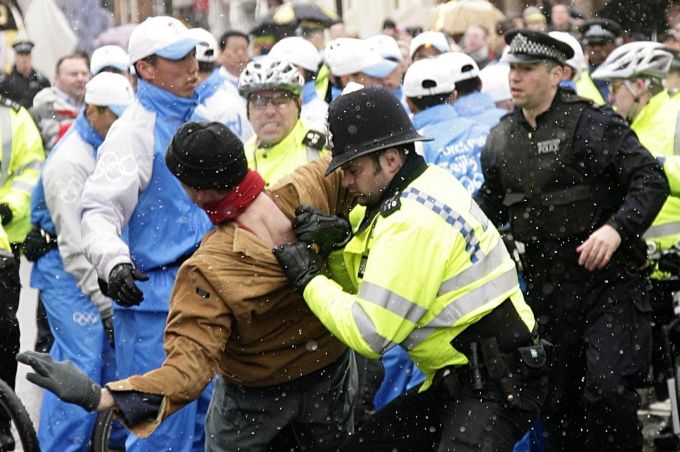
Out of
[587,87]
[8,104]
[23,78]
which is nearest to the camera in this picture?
[8,104]

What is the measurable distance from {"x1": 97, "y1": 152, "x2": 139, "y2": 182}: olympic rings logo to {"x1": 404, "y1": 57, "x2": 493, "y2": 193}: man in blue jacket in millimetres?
1907

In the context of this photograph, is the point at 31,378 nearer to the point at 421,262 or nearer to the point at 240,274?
the point at 240,274

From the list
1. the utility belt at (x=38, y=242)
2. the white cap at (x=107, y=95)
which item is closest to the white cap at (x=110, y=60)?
the white cap at (x=107, y=95)

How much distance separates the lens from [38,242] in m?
9.07

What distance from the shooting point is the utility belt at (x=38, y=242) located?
29.8 feet

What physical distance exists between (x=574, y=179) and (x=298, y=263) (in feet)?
7.90

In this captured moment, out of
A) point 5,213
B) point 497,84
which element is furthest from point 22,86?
point 5,213

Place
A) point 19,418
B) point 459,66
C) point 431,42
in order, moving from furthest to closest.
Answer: point 431,42 < point 459,66 < point 19,418

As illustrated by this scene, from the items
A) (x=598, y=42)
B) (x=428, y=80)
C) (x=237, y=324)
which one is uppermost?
(x=237, y=324)

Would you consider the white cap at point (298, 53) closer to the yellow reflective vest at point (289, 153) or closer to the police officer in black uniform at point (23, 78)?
the yellow reflective vest at point (289, 153)

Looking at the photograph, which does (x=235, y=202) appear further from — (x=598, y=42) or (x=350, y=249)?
(x=598, y=42)

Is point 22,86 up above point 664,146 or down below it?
below

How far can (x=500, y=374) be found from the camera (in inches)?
219

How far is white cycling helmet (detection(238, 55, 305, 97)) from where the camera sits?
26.5 ft
